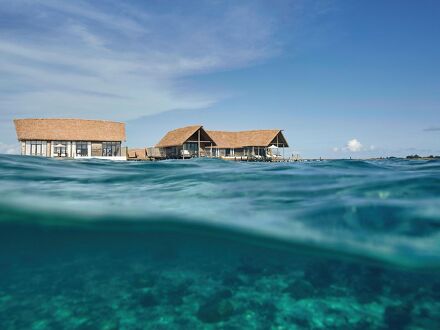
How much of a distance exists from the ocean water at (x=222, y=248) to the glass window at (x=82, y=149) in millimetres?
28365

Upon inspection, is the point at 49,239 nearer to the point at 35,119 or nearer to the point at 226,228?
the point at 226,228

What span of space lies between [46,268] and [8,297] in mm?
2915

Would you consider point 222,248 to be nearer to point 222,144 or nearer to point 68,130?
point 68,130

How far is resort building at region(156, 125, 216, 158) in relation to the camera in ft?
130

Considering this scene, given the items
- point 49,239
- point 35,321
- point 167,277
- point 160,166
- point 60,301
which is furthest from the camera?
point 160,166

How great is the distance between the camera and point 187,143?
42.1 metres

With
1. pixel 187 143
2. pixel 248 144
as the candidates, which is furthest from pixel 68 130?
pixel 248 144

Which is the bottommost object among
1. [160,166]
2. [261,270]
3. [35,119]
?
[261,270]

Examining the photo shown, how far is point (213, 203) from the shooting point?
6.67 m

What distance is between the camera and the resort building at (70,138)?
3397 centimetres

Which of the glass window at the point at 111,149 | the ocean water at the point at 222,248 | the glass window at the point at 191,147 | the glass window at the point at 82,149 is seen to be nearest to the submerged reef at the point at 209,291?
the ocean water at the point at 222,248

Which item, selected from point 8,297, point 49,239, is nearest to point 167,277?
point 8,297

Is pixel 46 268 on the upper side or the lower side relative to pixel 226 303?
lower

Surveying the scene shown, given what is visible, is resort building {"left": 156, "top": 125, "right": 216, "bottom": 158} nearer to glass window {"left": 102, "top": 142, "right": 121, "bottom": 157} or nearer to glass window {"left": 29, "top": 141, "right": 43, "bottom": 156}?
glass window {"left": 102, "top": 142, "right": 121, "bottom": 157}
